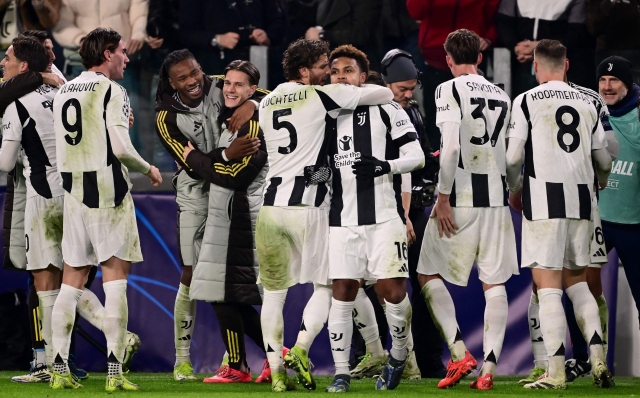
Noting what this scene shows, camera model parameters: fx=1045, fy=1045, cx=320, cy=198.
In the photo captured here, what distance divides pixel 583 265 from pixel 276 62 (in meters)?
3.86

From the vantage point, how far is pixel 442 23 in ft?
30.1

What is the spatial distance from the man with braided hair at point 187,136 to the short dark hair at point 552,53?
2144mm

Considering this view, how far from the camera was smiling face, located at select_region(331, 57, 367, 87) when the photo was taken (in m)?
6.70

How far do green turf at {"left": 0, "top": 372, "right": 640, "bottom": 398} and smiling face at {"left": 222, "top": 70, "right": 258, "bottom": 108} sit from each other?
2006mm

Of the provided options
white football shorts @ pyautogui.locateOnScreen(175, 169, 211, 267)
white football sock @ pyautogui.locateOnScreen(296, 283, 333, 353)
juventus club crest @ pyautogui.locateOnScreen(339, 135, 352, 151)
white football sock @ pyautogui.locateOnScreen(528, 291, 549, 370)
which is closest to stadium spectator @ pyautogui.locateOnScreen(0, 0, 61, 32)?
white football shorts @ pyautogui.locateOnScreen(175, 169, 211, 267)

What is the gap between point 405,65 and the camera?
7.82 m

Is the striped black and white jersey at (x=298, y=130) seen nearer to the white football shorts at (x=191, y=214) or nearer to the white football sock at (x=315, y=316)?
the white football sock at (x=315, y=316)

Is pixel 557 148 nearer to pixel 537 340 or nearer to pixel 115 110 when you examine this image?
pixel 537 340

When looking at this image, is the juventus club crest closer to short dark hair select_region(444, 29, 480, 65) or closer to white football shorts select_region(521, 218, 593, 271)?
short dark hair select_region(444, 29, 480, 65)

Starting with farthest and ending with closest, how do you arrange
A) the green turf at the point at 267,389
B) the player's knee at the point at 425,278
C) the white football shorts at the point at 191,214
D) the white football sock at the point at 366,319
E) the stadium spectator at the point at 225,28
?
the stadium spectator at the point at 225,28 < the white football shorts at the point at 191,214 < the white football sock at the point at 366,319 < the player's knee at the point at 425,278 < the green turf at the point at 267,389

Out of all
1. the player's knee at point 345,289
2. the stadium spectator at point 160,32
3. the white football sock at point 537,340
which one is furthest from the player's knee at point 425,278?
the stadium spectator at point 160,32

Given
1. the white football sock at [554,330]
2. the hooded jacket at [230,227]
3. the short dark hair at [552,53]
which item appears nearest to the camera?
the white football sock at [554,330]

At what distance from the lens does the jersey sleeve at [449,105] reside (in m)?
6.62

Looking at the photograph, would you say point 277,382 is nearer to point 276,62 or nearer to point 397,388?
point 397,388
